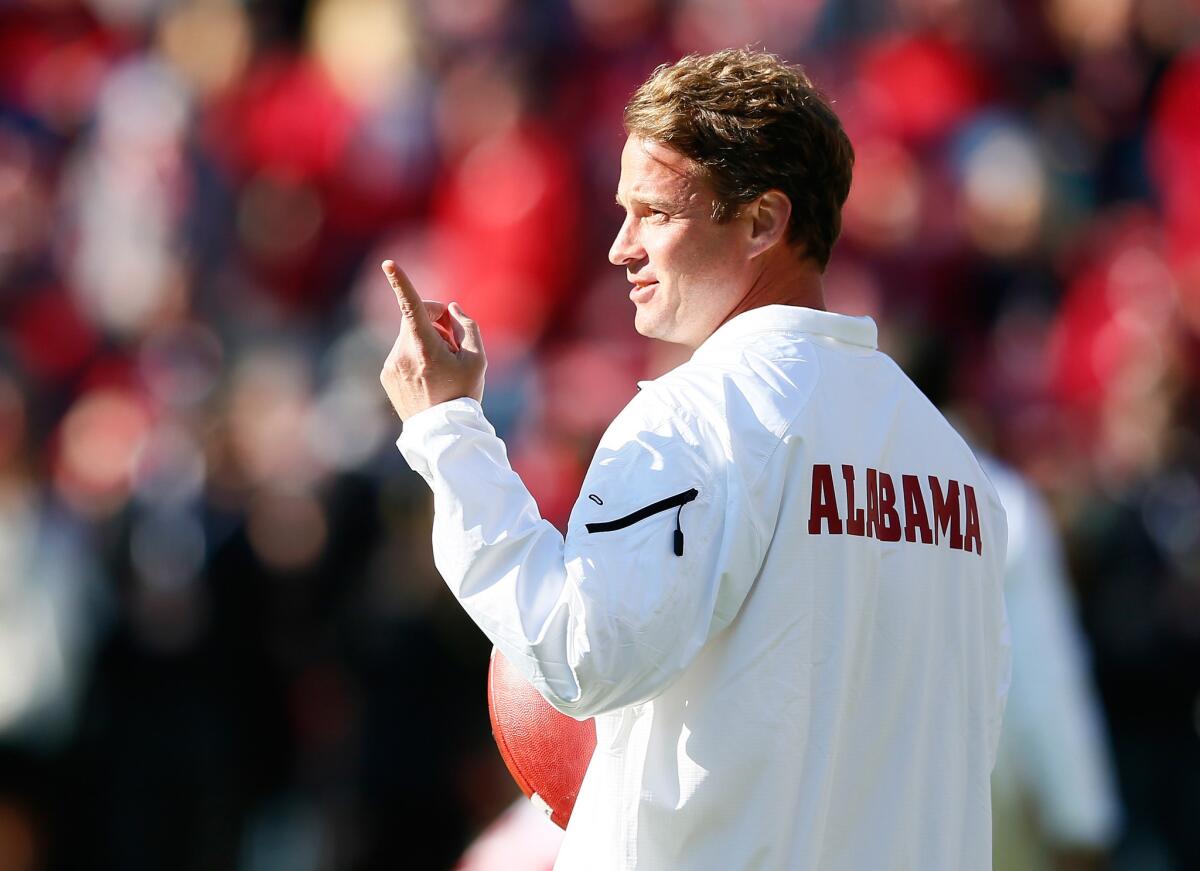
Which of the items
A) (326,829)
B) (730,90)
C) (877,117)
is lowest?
(326,829)

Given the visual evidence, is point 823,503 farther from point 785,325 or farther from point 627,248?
point 627,248

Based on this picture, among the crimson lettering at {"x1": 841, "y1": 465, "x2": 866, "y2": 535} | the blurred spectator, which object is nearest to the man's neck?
the crimson lettering at {"x1": 841, "y1": 465, "x2": 866, "y2": 535}

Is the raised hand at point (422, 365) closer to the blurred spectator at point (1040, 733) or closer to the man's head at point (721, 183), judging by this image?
the man's head at point (721, 183)

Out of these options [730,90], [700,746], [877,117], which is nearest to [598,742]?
[700,746]

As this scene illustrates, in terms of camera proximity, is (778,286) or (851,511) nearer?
(851,511)

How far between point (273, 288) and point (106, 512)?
1.80 m

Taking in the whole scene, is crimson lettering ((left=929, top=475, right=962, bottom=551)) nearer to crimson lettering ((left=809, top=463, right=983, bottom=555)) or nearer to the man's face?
crimson lettering ((left=809, top=463, right=983, bottom=555))

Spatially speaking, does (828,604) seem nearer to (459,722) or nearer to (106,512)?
(459,722)

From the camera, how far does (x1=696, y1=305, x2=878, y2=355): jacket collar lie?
2430 millimetres

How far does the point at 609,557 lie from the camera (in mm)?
2105

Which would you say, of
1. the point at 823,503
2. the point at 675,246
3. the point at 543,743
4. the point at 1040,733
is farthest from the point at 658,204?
the point at 1040,733

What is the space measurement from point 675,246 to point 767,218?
0.14 meters

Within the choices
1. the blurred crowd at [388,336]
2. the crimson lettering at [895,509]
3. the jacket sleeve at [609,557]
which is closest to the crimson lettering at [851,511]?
the crimson lettering at [895,509]

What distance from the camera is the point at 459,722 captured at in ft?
20.0
